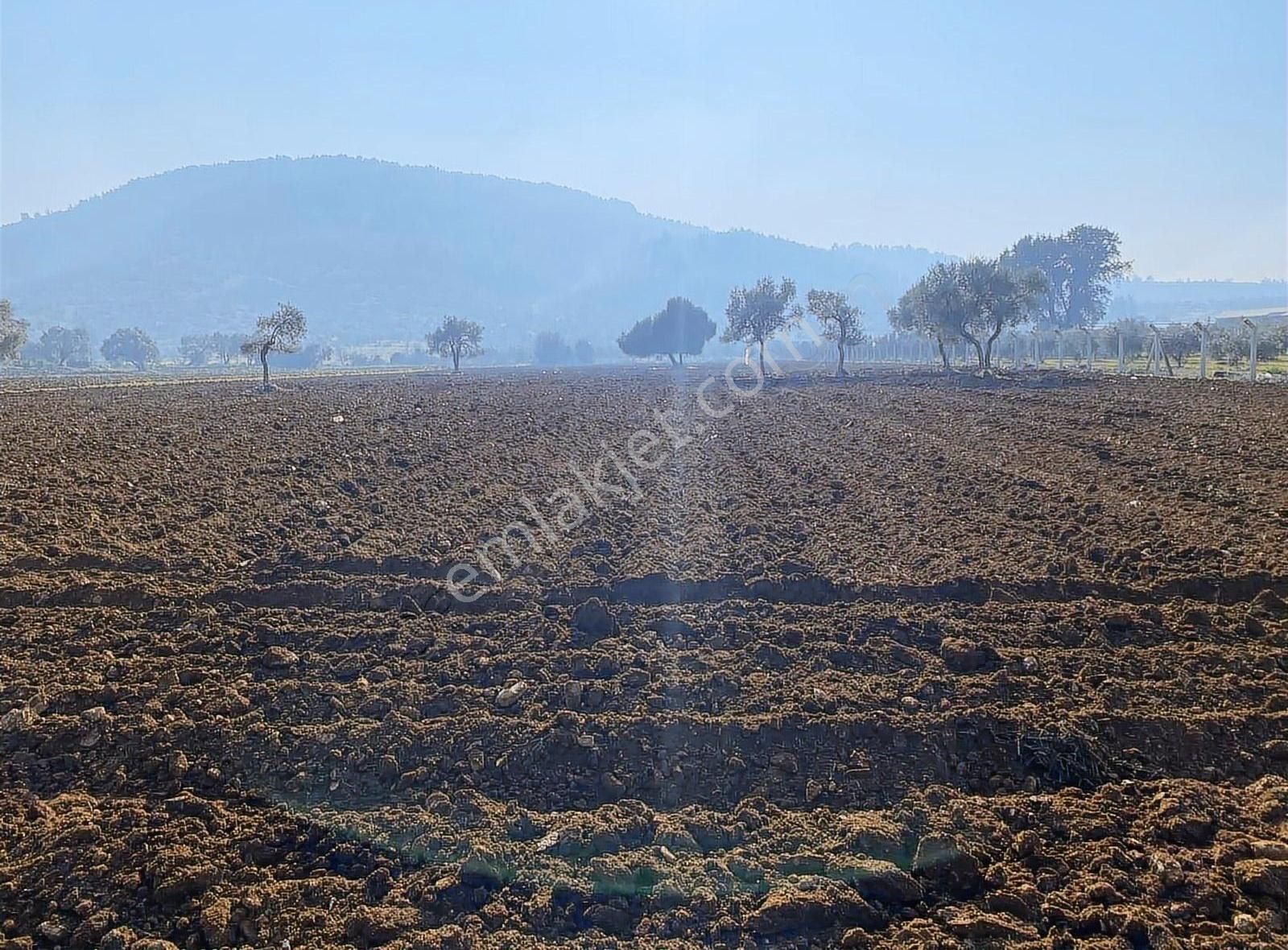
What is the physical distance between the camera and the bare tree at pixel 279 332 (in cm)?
3609

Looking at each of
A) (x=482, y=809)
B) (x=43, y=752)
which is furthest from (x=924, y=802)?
(x=43, y=752)

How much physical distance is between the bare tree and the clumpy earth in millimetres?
27279

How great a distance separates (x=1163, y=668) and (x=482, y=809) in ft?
16.1

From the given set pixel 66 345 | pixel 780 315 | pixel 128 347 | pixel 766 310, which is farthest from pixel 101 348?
pixel 780 315

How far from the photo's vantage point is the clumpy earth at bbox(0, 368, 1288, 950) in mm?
3625

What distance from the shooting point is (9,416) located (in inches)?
715

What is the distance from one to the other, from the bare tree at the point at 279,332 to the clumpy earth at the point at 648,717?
2728 centimetres

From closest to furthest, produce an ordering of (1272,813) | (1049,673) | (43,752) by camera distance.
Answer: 1. (1272,813)
2. (43,752)
3. (1049,673)

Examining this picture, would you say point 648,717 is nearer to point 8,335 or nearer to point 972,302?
point 972,302

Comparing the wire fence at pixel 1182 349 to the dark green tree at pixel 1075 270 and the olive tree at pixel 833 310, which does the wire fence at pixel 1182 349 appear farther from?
the dark green tree at pixel 1075 270

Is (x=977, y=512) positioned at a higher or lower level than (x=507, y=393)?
lower

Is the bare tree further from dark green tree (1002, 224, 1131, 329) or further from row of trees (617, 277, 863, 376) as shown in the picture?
dark green tree (1002, 224, 1131, 329)

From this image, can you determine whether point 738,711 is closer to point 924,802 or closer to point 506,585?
point 924,802

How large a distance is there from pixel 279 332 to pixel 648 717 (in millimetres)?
36522
